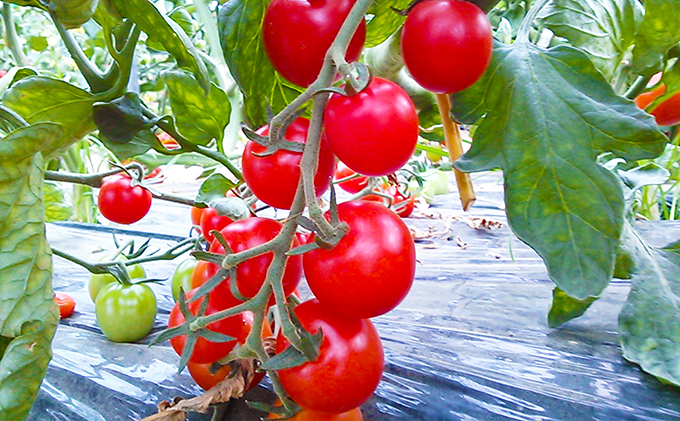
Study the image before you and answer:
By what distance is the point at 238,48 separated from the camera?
Result: 13.1 inches

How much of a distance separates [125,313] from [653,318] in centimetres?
62

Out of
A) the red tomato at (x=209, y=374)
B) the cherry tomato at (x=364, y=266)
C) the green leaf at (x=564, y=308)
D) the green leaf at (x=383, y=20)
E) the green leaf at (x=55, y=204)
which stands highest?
the green leaf at (x=383, y=20)

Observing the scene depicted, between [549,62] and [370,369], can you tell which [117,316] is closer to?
[370,369]

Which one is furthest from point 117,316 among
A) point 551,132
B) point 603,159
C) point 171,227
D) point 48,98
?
point 171,227

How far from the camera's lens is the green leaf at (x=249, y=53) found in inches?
12.6

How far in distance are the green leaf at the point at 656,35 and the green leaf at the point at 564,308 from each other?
26 cm

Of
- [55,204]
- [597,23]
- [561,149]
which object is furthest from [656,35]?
[55,204]

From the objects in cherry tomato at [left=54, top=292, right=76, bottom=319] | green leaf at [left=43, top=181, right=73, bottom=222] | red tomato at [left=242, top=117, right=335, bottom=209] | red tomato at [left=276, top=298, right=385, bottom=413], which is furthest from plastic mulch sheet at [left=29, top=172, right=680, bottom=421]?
green leaf at [left=43, top=181, right=73, bottom=222]

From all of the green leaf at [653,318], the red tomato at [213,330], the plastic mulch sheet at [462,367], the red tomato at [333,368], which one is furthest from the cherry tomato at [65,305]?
the green leaf at [653,318]

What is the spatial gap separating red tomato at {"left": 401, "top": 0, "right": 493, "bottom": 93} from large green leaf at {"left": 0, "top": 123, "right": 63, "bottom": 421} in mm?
249

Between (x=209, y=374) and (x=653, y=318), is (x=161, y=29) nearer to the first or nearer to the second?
(x=209, y=374)

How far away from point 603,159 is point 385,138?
19.7 inches

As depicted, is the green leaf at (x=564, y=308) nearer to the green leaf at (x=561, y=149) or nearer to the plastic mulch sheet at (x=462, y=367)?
the plastic mulch sheet at (x=462, y=367)

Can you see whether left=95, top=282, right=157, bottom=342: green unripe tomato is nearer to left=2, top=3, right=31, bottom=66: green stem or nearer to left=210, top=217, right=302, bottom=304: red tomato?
Answer: left=210, top=217, right=302, bottom=304: red tomato
